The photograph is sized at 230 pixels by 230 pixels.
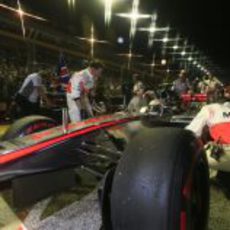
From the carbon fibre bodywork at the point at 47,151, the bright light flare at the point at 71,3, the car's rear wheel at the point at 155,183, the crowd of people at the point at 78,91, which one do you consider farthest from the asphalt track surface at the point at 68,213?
the bright light flare at the point at 71,3

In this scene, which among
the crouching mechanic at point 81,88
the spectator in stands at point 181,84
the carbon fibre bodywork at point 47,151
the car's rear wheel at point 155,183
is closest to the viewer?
the car's rear wheel at point 155,183

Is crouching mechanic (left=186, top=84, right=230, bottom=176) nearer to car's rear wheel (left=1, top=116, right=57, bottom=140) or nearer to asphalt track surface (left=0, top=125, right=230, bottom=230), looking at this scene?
asphalt track surface (left=0, top=125, right=230, bottom=230)

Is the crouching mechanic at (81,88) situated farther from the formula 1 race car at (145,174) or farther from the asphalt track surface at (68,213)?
the formula 1 race car at (145,174)

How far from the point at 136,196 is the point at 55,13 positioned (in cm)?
2062

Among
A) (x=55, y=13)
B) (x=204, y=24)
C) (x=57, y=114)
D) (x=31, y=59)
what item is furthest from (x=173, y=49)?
(x=57, y=114)

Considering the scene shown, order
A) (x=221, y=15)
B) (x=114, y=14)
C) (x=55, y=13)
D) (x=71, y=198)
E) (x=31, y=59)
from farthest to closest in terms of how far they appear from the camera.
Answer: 1. (x=221, y=15)
2. (x=114, y=14)
3. (x=55, y=13)
4. (x=31, y=59)
5. (x=71, y=198)

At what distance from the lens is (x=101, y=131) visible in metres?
3.79

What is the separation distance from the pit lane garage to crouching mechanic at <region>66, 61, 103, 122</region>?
10.0ft

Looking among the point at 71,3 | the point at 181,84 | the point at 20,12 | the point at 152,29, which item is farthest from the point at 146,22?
the point at 181,84

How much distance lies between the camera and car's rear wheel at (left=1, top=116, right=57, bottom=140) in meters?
4.02

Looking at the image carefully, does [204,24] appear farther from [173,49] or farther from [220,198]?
[220,198]

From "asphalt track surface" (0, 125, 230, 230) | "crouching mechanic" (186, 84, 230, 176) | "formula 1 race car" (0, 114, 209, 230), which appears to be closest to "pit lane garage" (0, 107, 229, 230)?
"formula 1 race car" (0, 114, 209, 230)

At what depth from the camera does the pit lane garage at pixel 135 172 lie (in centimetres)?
210

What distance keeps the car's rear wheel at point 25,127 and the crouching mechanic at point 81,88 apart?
2221mm
